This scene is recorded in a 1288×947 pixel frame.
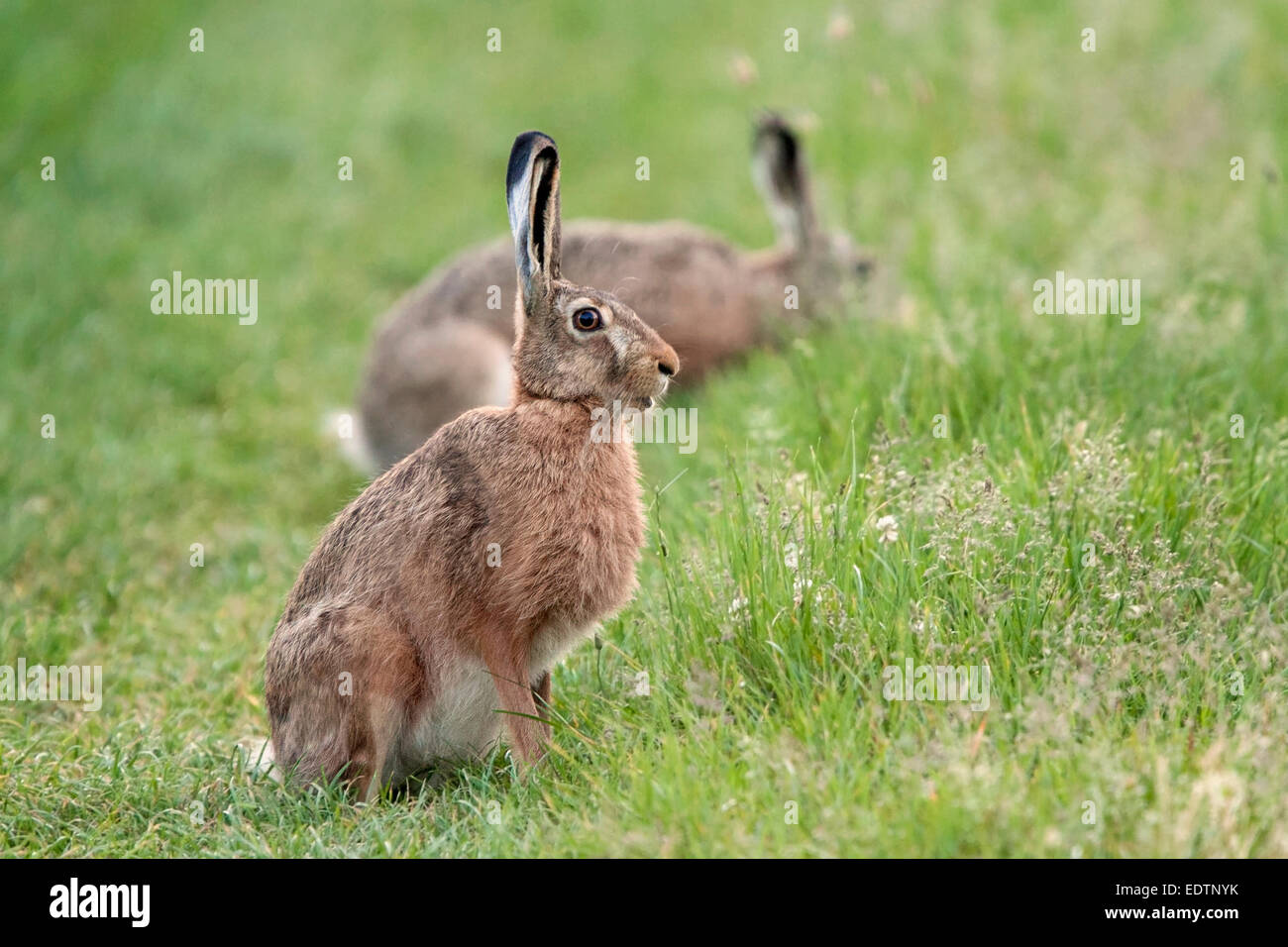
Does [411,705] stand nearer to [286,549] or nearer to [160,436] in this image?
[286,549]

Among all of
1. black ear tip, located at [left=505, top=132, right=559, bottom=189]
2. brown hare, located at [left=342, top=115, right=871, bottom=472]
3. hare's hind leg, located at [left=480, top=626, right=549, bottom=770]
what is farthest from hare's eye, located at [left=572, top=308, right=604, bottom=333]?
brown hare, located at [left=342, top=115, right=871, bottom=472]

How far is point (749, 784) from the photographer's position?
4.03 metres

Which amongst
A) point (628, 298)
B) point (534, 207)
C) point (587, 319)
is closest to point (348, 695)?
point (587, 319)

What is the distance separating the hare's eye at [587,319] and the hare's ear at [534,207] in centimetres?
13

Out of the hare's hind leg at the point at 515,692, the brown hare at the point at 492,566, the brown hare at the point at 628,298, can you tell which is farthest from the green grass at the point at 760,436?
the brown hare at the point at 628,298

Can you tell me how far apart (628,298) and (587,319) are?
450 cm

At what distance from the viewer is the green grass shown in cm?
413

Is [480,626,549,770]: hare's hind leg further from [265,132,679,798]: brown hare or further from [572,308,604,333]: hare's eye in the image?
[572,308,604,333]: hare's eye

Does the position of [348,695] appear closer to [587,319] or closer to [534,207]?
[587,319]

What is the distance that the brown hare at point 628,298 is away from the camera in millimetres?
8953

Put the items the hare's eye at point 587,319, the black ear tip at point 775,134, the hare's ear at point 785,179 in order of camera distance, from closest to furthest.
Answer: the hare's eye at point 587,319, the black ear tip at point 775,134, the hare's ear at point 785,179

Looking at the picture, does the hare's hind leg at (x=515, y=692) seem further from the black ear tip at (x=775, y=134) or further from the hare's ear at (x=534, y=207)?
the black ear tip at (x=775, y=134)

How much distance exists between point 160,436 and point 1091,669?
6.32 meters
